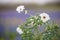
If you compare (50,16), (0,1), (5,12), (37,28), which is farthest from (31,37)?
(0,1)

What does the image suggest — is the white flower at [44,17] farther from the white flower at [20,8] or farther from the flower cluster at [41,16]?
the white flower at [20,8]

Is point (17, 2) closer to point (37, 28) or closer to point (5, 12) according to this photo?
point (5, 12)

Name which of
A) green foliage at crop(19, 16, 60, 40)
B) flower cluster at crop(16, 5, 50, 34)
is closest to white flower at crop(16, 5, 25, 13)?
flower cluster at crop(16, 5, 50, 34)

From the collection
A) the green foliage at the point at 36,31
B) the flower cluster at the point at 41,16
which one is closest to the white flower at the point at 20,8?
the flower cluster at the point at 41,16

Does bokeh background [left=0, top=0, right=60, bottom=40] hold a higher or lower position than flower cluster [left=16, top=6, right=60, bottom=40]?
higher

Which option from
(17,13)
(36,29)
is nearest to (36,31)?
(36,29)

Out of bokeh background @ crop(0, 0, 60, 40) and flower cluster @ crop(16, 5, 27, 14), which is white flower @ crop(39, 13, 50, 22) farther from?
flower cluster @ crop(16, 5, 27, 14)
